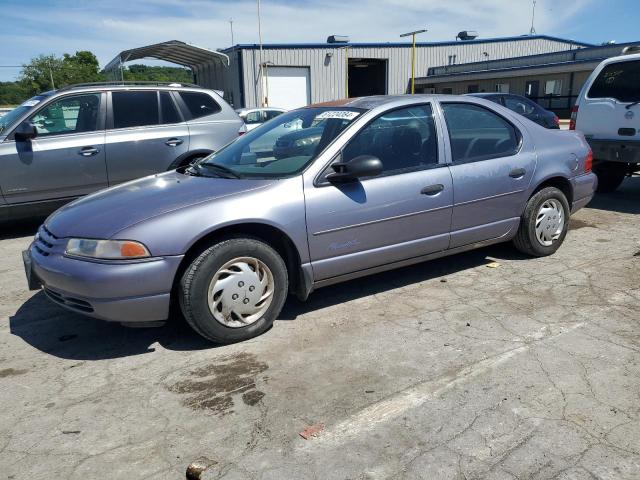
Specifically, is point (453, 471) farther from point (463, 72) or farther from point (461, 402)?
point (463, 72)

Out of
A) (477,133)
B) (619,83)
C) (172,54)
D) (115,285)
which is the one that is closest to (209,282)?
(115,285)

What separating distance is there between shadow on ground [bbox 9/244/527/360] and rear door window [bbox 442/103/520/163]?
1.12 meters

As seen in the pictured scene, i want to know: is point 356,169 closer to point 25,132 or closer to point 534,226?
point 534,226

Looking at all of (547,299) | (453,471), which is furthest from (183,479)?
(547,299)

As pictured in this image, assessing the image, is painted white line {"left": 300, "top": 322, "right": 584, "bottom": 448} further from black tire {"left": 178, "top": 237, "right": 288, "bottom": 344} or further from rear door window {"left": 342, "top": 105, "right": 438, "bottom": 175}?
rear door window {"left": 342, "top": 105, "right": 438, "bottom": 175}

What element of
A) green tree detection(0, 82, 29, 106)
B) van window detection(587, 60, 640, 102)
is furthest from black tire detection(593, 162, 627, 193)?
green tree detection(0, 82, 29, 106)

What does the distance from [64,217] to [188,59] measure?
30.5 metres

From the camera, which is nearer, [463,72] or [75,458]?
[75,458]

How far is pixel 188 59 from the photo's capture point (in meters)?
31.6

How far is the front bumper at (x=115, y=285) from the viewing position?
3.15 meters

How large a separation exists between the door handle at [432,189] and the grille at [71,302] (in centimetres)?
250

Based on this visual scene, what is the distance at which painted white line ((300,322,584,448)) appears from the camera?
258cm

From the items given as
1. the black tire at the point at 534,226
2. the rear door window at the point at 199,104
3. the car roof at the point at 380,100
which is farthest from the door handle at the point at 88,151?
the black tire at the point at 534,226

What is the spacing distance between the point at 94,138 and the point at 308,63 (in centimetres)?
2689
